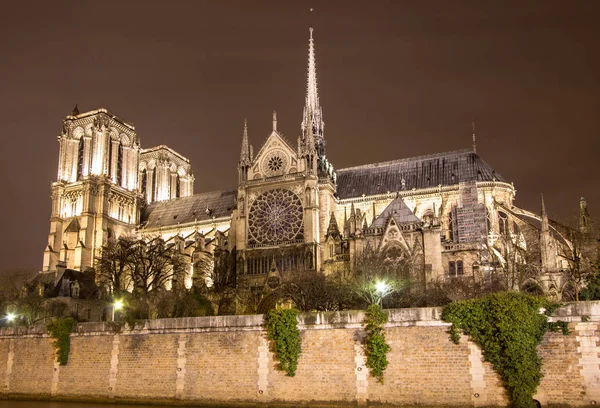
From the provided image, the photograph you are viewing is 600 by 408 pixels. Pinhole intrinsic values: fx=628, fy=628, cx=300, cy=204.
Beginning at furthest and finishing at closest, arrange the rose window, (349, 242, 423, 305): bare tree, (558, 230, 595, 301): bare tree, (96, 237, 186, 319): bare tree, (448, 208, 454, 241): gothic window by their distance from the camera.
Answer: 1. the rose window
2. (448, 208, 454, 241): gothic window
3. (96, 237, 186, 319): bare tree
4. (349, 242, 423, 305): bare tree
5. (558, 230, 595, 301): bare tree

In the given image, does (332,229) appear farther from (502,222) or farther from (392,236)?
(502,222)

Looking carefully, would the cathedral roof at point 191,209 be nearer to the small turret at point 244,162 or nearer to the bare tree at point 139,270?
the small turret at point 244,162

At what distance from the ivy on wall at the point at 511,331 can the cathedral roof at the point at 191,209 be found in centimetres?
4520

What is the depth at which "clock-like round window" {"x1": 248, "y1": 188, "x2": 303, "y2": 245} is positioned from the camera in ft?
172

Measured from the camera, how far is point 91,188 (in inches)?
2586

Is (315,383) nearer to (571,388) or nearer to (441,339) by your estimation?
(441,339)

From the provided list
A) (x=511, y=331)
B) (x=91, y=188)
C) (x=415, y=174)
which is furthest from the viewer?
(x=91, y=188)

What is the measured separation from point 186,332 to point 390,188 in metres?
35.2

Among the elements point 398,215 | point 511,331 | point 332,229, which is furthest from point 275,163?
point 511,331

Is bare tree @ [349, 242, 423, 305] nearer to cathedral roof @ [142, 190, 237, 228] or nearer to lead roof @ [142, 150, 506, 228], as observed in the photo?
lead roof @ [142, 150, 506, 228]

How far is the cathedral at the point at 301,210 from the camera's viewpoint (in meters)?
44.3

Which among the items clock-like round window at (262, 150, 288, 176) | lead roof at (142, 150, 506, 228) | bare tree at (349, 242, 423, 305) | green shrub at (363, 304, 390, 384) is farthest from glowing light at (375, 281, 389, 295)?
lead roof at (142, 150, 506, 228)

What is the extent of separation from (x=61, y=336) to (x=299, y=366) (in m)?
12.0

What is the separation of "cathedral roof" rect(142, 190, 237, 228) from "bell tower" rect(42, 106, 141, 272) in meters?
2.48
